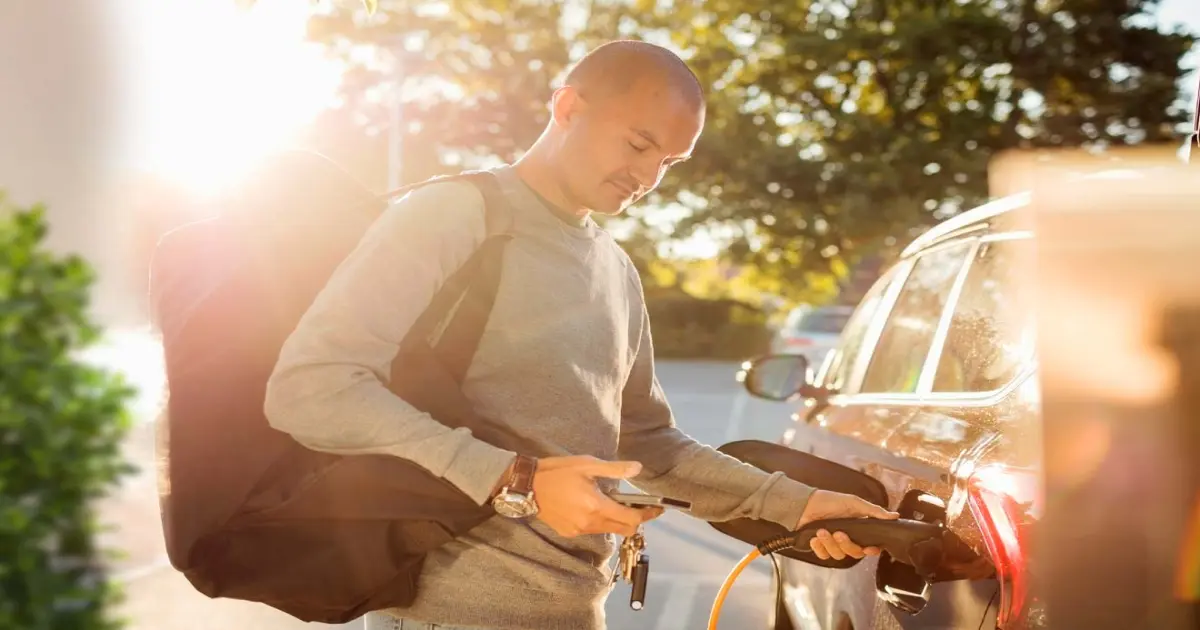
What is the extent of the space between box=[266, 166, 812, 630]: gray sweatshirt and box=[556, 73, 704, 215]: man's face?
0.07 m

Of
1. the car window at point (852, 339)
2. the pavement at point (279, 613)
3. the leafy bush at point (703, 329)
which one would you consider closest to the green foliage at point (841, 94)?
the leafy bush at point (703, 329)

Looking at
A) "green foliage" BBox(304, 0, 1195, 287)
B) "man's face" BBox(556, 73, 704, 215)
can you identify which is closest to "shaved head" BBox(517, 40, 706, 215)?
"man's face" BBox(556, 73, 704, 215)

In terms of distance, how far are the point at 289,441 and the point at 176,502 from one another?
0.52 ft

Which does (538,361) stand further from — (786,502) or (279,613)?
(279,613)

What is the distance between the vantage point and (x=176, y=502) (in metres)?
1.84

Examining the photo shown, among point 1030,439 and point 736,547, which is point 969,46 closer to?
point 736,547

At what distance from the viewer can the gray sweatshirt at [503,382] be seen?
183cm

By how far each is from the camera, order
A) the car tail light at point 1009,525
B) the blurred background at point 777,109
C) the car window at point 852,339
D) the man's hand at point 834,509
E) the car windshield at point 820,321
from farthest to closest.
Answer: the blurred background at point 777,109
the car windshield at point 820,321
the car window at point 852,339
the man's hand at point 834,509
the car tail light at point 1009,525

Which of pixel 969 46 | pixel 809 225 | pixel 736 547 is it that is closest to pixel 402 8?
pixel 809 225

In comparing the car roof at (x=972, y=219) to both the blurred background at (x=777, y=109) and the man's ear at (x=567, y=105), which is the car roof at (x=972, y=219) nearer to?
the man's ear at (x=567, y=105)

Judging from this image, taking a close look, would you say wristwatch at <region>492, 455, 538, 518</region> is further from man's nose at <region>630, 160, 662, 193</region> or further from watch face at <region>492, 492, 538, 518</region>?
man's nose at <region>630, 160, 662, 193</region>

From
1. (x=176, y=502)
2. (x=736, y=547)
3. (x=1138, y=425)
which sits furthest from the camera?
(x=736, y=547)

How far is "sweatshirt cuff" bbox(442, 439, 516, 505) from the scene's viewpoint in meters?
1.86

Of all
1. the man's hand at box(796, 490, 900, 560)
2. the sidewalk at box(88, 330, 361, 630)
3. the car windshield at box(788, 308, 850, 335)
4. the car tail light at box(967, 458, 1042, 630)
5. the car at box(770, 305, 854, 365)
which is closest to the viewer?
the car tail light at box(967, 458, 1042, 630)
